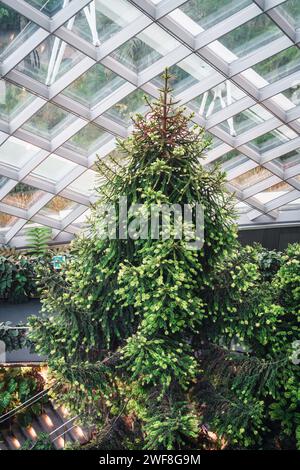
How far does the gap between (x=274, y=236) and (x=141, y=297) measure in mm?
19055

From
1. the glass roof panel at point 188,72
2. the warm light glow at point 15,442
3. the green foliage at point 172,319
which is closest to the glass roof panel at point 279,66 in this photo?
the glass roof panel at point 188,72

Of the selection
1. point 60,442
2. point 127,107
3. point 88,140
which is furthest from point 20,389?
point 127,107

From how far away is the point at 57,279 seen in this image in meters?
8.13

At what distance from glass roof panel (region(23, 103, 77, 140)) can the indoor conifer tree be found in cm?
868

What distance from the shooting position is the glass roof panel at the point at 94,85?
577 inches

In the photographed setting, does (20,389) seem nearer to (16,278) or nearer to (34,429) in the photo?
(34,429)

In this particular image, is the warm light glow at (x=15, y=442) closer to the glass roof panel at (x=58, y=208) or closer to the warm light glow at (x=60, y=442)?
the warm light glow at (x=60, y=442)

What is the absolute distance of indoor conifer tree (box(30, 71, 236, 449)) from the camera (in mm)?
7039

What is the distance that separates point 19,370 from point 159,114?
30.0 feet

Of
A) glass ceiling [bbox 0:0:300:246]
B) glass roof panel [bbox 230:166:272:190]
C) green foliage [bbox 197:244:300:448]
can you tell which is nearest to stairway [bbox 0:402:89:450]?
green foliage [bbox 197:244:300:448]

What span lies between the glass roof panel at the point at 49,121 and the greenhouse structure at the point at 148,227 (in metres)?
0.08

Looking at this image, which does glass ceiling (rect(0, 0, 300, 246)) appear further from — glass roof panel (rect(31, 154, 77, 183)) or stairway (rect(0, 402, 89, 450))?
stairway (rect(0, 402, 89, 450))

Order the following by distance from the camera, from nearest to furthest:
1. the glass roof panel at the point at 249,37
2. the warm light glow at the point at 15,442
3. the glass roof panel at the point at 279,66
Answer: the warm light glow at the point at 15,442 → the glass roof panel at the point at 249,37 → the glass roof panel at the point at 279,66

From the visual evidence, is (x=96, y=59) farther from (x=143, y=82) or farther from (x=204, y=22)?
(x=204, y=22)
